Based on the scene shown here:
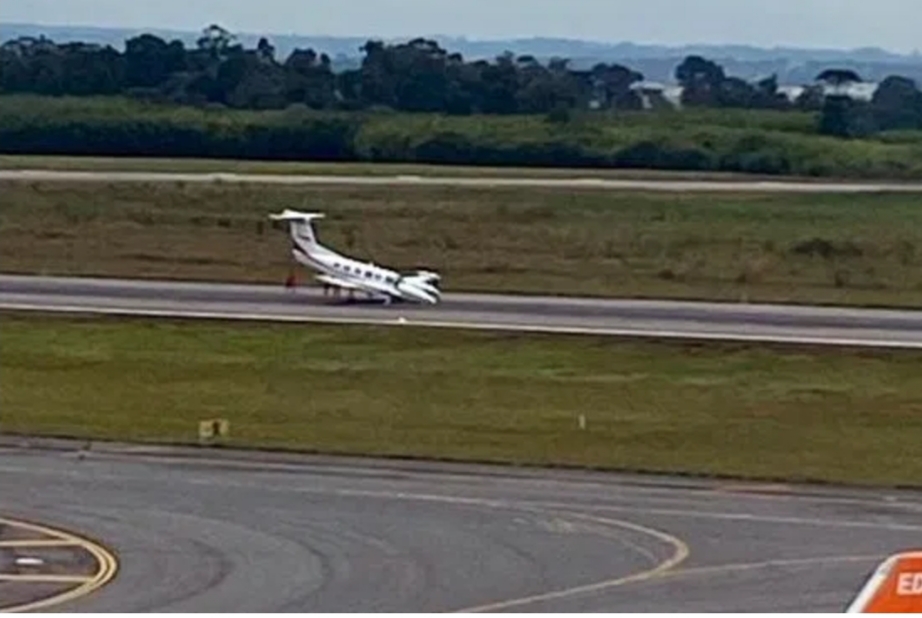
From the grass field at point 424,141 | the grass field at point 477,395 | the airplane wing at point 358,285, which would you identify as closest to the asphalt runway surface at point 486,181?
the grass field at point 424,141

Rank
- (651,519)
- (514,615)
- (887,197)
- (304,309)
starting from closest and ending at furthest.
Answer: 1. (514,615)
2. (651,519)
3. (304,309)
4. (887,197)

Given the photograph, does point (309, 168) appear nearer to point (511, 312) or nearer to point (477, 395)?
point (511, 312)

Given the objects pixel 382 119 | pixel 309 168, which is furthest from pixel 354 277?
pixel 382 119

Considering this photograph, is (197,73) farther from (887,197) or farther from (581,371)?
(581,371)

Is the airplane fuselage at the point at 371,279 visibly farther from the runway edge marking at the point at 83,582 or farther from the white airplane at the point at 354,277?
the runway edge marking at the point at 83,582

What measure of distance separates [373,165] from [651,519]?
10219 centimetres

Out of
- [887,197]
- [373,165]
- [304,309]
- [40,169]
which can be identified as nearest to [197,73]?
[373,165]

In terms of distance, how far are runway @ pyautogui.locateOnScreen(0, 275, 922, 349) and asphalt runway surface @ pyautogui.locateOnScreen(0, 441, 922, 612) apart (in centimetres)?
2198

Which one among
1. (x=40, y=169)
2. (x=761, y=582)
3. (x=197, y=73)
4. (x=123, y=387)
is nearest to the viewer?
(x=761, y=582)

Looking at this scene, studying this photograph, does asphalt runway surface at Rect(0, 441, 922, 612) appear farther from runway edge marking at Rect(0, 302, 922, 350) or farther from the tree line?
the tree line

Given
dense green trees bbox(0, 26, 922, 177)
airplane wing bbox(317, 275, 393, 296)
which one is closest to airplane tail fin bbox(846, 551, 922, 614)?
airplane wing bbox(317, 275, 393, 296)

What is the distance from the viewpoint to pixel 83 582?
3478 cm

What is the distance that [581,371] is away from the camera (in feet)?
198

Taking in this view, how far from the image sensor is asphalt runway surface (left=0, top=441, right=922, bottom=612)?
3384 cm
